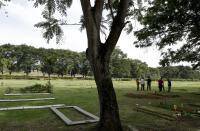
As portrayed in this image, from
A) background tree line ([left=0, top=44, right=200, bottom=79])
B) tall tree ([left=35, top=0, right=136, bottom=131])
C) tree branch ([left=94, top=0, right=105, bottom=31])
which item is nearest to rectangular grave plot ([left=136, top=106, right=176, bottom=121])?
tall tree ([left=35, top=0, right=136, bottom=131])

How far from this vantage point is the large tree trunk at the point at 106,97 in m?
8.37

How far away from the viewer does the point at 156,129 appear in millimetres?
9930

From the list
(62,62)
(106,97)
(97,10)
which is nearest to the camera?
(106,97)

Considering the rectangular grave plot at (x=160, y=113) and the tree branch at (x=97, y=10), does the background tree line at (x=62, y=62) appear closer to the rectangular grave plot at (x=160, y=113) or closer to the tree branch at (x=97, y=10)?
the rectangular grave plot at (x=160, y=113)

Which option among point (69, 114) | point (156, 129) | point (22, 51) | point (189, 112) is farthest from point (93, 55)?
point (22, 51)

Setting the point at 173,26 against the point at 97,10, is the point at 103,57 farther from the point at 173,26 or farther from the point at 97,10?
the point at 173,26

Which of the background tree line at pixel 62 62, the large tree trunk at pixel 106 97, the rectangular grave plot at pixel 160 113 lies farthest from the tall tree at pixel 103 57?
the background tree line at pixel 62 62

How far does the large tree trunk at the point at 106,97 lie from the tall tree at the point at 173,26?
25.9 feet

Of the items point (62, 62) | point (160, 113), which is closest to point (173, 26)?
point (160, 113)

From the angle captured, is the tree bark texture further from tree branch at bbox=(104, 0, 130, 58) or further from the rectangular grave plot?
the rectangular grave plot

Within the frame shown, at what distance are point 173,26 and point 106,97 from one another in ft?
44.4

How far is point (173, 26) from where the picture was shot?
1961 centimetres

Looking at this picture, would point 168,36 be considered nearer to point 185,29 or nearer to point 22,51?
point 185,29

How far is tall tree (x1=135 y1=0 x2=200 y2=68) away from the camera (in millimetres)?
17047
